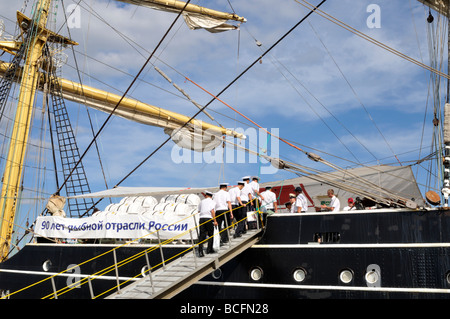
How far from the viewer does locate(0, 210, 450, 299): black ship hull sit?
950cm

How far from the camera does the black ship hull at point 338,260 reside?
31.2 ft

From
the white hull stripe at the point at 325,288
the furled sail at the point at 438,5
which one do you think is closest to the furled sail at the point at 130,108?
the furled sail at the point at 438,5

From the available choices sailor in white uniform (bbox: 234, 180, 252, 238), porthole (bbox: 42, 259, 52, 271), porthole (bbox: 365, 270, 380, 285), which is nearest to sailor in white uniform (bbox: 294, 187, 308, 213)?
sailor in white uniform (bbox: 234, 180, 252, 238)

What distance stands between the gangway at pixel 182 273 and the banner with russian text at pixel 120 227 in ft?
3.90

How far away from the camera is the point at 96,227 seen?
13945mm

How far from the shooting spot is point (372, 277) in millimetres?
9852

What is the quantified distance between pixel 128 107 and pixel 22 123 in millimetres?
4599

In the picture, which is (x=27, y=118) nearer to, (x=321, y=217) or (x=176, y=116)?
(x=176, y=116)

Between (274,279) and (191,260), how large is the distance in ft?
6.21

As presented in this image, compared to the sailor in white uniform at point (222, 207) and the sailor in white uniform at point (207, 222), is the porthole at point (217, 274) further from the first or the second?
the sailor in white uniform at point (207, 222)

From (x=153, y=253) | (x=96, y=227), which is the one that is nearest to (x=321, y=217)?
(x=153, y=253)

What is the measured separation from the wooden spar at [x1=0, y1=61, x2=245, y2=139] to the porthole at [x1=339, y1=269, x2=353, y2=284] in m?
13.0

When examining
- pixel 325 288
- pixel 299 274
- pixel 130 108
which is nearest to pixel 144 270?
pixel 299 274
